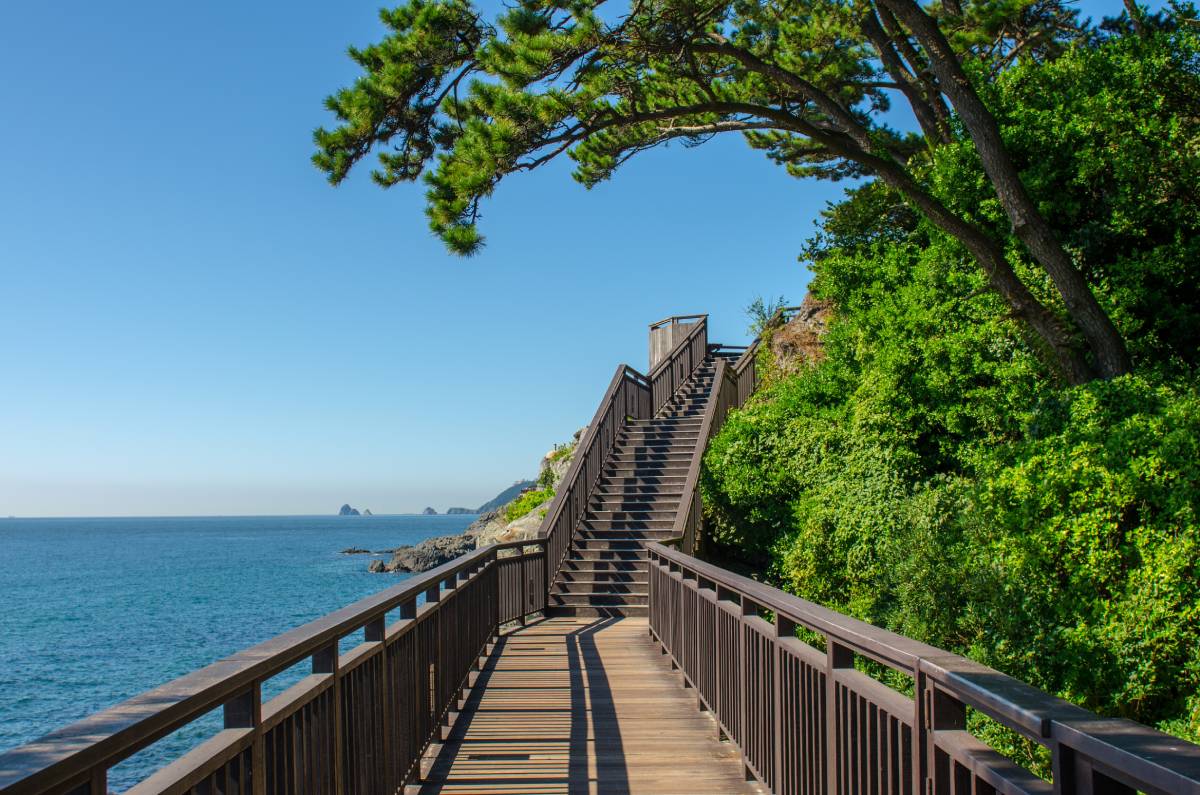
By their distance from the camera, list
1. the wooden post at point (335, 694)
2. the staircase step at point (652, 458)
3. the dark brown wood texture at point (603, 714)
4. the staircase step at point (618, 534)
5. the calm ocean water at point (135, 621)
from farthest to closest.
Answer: the calm ocean water at point (135, 621) → the staircase step at point (652, 458) → the staircase step at point (618, 534) → the wooden post at point (335, 694) → the dark brown wood texture at point (603, 714)

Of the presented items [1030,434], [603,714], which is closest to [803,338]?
[1030,434]

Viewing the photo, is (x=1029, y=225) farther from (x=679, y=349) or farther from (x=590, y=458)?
(x=679, y=349)

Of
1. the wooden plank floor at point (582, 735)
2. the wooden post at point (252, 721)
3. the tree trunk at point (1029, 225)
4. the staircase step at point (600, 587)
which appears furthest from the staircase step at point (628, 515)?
the wooden post at point (252, 721)

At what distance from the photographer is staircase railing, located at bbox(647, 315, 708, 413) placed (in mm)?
22344

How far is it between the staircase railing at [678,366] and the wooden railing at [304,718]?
15.9 m

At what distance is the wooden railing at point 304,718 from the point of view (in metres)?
1.68

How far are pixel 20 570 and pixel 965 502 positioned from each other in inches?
3713

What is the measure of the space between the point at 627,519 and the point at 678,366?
8.37 meters

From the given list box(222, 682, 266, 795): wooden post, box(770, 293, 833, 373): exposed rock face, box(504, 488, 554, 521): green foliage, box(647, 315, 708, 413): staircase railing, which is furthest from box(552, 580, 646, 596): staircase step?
box(504, 488, 554, 521): green foliage

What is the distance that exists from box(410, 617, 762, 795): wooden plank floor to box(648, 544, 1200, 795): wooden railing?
0.98 ft

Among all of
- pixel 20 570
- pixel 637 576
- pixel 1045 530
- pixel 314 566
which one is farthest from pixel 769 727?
pixel 20 570

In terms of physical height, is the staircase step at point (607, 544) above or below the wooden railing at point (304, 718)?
below

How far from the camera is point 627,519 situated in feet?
53.4

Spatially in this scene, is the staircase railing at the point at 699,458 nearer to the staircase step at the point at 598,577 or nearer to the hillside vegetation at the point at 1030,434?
the hillside vegetation at the point at 1030,434
